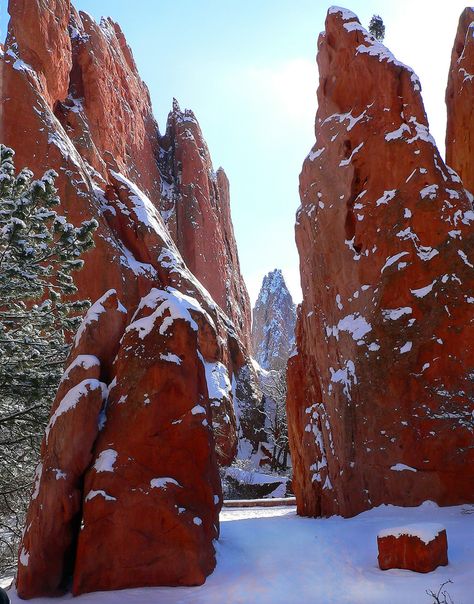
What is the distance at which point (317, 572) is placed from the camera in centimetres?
700

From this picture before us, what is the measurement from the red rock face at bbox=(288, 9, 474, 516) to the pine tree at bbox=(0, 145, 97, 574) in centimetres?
592

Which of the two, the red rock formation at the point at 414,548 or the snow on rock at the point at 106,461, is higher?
the snow on rock at the point at 106,461

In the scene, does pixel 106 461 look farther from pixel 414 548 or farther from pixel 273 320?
pixel 273 320

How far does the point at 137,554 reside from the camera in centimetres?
670

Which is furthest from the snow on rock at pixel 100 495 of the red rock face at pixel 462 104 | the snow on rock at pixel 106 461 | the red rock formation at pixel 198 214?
the red rock formation at pixel 198 214

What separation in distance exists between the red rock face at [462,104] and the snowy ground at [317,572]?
1139 centimetres

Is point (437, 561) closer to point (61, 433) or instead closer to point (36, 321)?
point (61, 433)

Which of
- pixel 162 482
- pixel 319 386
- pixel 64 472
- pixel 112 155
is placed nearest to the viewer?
pixel 162 482

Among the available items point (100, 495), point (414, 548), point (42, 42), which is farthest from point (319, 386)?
point (42, 42)

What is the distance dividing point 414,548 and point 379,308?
227 inches

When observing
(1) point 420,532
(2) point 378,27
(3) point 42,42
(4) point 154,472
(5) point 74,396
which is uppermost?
(3) point 42,42

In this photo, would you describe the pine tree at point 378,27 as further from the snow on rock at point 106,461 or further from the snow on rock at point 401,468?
the snow on rock at point 106,461

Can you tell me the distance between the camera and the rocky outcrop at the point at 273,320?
84.1 metres

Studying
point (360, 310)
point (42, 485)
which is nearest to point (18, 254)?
point (42, 485)
